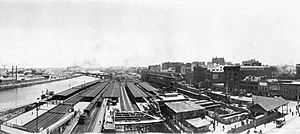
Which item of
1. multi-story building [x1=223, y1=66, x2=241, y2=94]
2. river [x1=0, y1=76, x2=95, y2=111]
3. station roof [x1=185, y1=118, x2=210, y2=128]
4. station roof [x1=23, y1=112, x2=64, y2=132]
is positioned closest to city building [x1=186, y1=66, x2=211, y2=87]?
multi-story building [x1=223, y1=66, x2=241, y2=94]

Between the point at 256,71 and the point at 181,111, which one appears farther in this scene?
the point at 256,71

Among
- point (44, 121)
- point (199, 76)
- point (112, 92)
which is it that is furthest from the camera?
point (199, 76)

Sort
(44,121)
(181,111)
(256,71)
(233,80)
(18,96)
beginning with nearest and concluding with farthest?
(181,111), (44,121), (233,80), (256,71), (18,96)

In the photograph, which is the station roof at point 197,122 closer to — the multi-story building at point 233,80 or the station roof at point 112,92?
the station roof at point 112,92

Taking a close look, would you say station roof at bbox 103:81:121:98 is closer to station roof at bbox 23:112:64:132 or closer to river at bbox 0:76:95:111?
river at bbox 0:76:95:111

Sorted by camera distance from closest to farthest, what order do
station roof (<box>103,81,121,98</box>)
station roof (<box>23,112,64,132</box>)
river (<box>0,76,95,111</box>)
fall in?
station roof (<box>23,112,64,132</box>) → river (<box>0,76,95,111</box>) → station roof (<box>103,81,121,98</box>)

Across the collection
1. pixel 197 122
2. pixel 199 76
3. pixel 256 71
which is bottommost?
pixel 197 122

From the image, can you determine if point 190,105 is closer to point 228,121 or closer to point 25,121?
point 228,121

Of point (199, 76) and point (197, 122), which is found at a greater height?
point (199, 76)

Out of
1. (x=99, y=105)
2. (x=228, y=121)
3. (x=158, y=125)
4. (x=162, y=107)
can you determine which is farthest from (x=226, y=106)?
(x=99, y=105)

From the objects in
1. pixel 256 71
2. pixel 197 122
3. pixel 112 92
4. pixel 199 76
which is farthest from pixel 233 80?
pixel 197 122

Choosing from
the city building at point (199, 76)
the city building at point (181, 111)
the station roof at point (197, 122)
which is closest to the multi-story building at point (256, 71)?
the city building at point (199, 76)

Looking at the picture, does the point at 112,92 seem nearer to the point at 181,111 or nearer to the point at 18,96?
the point at 18,96
